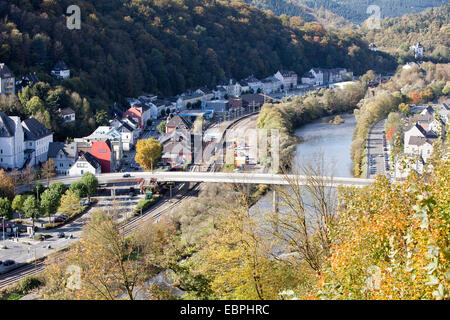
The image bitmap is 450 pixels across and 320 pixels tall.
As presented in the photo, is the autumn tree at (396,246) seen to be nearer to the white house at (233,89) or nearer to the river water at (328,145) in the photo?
the river water at (328,145)

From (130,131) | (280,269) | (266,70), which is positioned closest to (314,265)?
(280,269)

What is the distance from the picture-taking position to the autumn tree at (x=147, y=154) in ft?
36.1

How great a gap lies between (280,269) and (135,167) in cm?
788

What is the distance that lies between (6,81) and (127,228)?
Answer: 6.80 m

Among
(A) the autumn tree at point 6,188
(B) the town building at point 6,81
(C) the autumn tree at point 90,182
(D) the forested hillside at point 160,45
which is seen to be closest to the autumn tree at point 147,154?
(C) the autumn tree at point 90,182

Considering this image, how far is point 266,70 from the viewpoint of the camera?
2645 cm

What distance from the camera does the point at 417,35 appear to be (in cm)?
3288

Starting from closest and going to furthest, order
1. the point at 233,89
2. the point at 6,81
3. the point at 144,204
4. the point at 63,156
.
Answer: the point at 144,204 → the point at 63,156 → the point at 6,81 → the point at 233,89

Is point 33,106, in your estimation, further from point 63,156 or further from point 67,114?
point 63,156

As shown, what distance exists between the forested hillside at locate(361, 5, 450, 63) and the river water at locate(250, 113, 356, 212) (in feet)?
46.5

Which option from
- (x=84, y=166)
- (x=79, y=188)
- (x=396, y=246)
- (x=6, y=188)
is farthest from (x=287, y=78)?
(x=396, y=246)

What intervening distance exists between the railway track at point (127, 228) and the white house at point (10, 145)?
10.4ft

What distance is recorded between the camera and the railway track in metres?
6.66

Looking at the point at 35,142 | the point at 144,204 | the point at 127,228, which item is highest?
the point at 35,142
